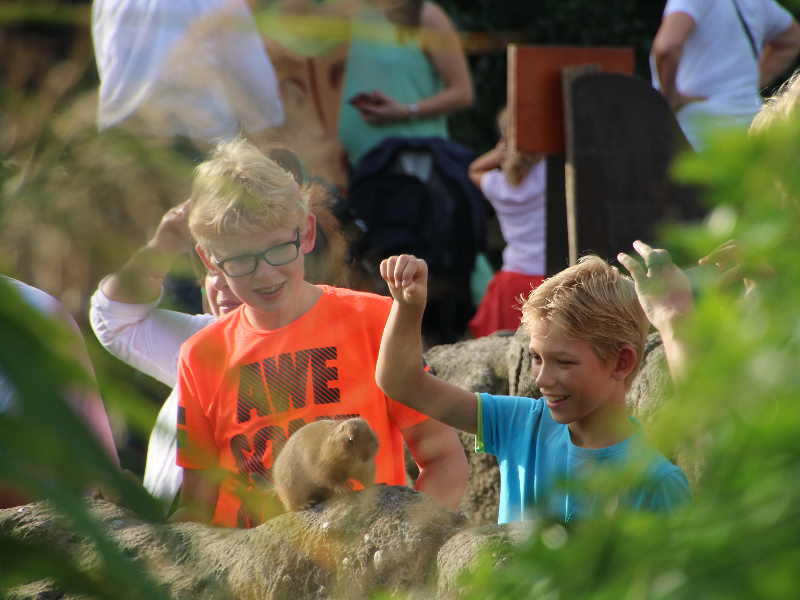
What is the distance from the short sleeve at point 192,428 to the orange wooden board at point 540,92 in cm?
222

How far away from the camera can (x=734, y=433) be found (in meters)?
0.46

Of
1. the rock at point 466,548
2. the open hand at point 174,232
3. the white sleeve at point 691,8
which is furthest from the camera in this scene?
the white sleeve at point 691,8

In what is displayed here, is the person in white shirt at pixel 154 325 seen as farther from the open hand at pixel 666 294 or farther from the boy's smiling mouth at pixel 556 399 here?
the open hand at pixel 666 294

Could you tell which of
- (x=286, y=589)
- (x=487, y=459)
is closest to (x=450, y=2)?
(x=487, y=459)

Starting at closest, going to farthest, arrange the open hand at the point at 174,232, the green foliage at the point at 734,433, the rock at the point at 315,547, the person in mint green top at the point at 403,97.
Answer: the green foliage at the point at 734,433, the rock at the point at 315,547, the open hand at the point at 174,232, the person in mint green top at the point at 403,97

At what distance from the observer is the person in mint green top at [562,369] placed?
1845 mm

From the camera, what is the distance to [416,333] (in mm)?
1972

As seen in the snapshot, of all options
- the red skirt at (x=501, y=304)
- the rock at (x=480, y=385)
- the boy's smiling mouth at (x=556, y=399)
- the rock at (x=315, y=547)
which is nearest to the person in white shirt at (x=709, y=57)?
the red skirt at (x=501, y=304)

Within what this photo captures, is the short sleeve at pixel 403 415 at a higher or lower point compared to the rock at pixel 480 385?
higher

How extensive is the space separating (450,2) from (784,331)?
25.3ft

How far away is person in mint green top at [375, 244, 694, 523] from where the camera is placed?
1.84 metres

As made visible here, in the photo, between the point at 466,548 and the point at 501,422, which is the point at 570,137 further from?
the point at 466,548

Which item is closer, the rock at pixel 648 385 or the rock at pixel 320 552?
the rock at pixel 320 552

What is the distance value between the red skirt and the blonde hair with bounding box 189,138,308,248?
2.46 m
